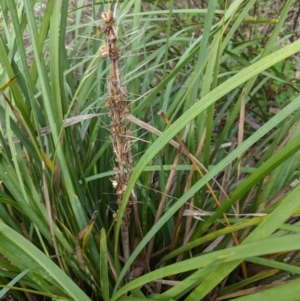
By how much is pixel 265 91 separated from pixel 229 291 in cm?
94

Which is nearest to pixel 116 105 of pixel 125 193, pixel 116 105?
pixel 116 105

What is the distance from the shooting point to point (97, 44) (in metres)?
0.96

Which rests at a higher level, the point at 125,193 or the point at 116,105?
the point at 116,105

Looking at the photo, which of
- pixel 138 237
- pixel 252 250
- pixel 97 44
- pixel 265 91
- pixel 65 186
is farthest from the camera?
pixel 265 91

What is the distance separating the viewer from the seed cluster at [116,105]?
404 mm

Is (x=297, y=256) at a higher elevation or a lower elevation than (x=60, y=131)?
lower

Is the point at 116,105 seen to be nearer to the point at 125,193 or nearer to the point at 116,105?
the point at 116,105

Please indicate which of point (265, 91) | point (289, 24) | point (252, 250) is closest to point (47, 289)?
point (252, 250)

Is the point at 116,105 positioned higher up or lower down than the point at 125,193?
higher up

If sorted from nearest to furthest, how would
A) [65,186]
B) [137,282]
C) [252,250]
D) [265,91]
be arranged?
[252,250] < [137,282] < [65,186] < [265,91]

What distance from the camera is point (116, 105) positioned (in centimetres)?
47

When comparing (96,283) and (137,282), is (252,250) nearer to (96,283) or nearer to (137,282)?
(137,282)

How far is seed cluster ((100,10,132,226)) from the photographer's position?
404 millimetres

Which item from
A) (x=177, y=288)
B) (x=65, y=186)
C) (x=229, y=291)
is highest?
(x=65, y=186)
